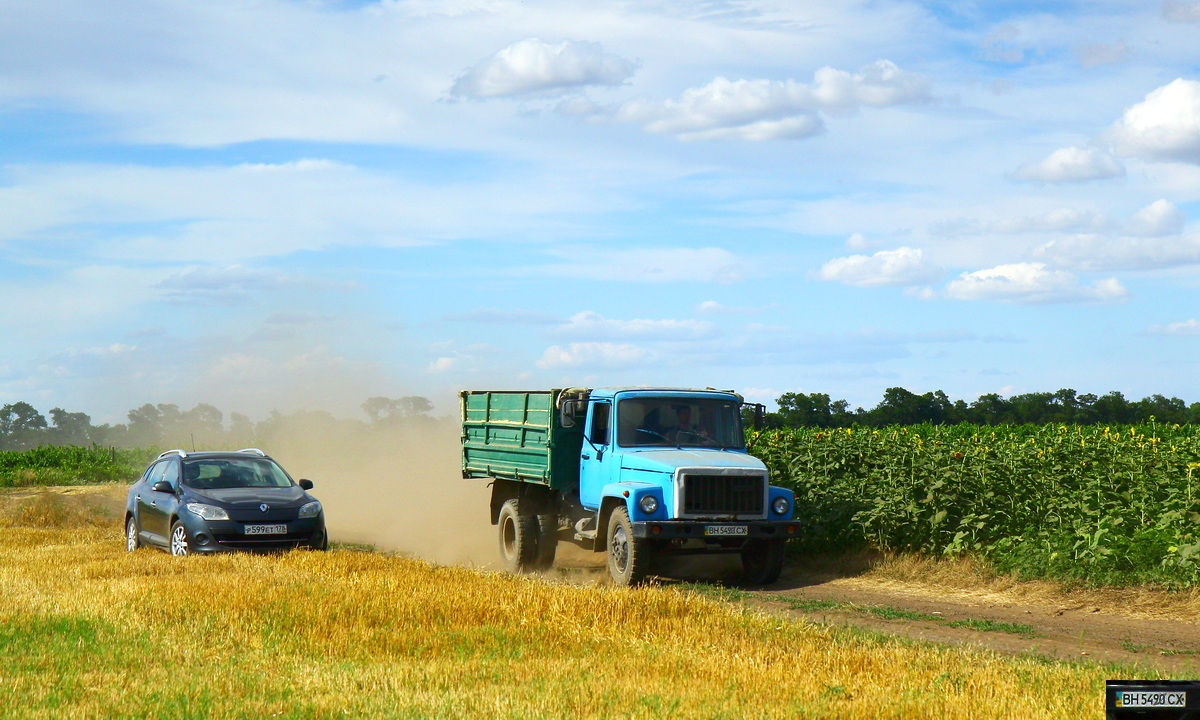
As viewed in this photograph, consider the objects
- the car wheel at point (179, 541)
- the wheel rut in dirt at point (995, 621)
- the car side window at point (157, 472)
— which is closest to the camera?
the wheel rut in dirt at point (995, 621)

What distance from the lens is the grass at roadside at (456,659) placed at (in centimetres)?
742

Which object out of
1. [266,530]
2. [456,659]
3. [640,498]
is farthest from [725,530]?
[266,530]

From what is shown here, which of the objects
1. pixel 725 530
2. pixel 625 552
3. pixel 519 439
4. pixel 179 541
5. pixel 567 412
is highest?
pixel 567 412

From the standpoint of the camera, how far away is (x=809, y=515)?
55.4ft

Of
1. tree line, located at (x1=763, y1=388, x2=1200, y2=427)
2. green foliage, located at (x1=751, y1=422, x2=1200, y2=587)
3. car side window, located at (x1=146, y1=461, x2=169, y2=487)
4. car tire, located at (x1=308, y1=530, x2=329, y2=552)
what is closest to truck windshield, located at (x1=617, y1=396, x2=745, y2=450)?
green foliage, located at (x1=751, y1=422, x2=1200, y2=587)

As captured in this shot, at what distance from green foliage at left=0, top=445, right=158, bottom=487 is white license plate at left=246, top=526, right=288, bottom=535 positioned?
25.2 meters

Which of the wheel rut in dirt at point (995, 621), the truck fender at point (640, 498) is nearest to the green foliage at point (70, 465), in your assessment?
the truck fender at point (640, 498)

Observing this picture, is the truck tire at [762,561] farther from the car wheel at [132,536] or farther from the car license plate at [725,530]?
the car wheel at [132,536]

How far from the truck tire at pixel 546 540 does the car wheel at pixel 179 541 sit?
5080 millimetres

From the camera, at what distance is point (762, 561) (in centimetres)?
1543

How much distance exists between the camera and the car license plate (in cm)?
1437

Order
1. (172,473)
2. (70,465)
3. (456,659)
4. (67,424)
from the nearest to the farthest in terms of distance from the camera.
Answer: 1. (456,659)
2. (172,473)
3. (70,465)
4. (67,424)

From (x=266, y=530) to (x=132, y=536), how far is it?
11.7ft

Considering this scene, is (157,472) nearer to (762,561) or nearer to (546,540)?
(546,540)
